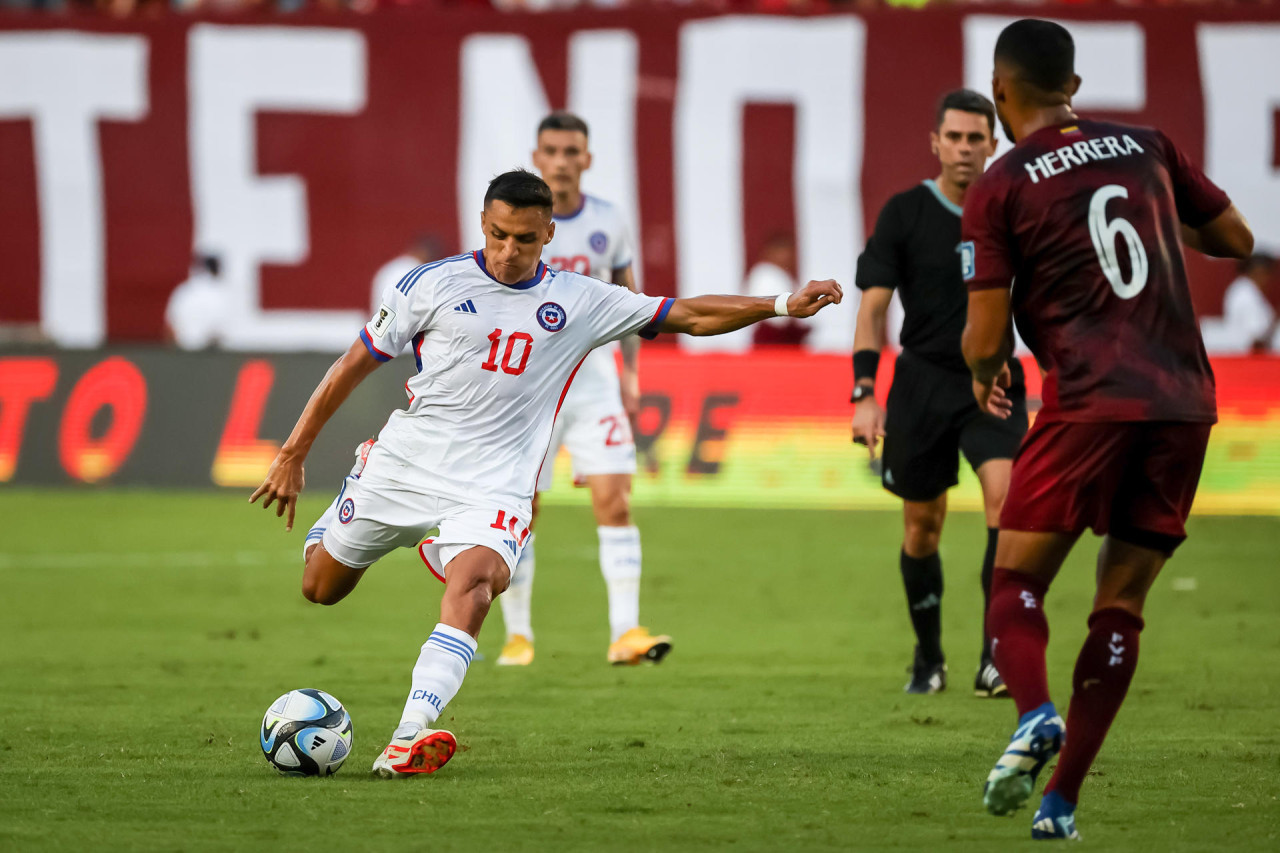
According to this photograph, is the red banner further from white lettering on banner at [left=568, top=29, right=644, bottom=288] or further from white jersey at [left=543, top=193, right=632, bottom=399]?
white jersey at [left=543, top=193, right=632, bottom=399]

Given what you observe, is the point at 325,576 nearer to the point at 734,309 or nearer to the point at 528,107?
the point at 734,309

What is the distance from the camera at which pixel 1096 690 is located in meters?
4.91

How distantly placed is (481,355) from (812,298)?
3.99ft

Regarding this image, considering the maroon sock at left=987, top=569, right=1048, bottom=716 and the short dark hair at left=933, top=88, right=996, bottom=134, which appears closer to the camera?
the maroon sock at left=987, top=569, right=1048, bottom=716

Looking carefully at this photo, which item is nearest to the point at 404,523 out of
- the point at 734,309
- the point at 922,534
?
the point at 734,309

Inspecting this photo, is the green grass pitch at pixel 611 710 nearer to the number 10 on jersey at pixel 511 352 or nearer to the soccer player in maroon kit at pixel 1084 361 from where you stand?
the soccer player in maroon kit at pixel 1084 361

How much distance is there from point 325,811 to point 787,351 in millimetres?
11665

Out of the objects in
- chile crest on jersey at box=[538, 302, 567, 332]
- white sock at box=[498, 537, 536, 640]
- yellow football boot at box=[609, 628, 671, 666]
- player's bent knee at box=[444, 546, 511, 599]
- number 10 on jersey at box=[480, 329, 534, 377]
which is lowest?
yellow football boot at box=[609, 628, 671, 666]

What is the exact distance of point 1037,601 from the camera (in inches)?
199

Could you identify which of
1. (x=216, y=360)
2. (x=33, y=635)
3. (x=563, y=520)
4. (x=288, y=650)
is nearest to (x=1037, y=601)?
(x=288, y=650)

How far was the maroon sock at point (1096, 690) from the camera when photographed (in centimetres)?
485

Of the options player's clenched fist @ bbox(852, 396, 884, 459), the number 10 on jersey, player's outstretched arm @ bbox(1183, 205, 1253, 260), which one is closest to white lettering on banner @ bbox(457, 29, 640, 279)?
player's clenched fist @ bbox(852, 396, 884, 459)

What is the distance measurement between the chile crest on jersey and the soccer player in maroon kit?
1827mm

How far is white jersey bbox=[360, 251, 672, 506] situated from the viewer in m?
6.34
